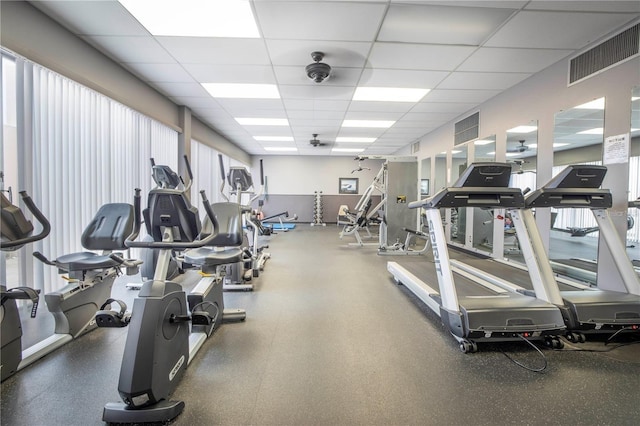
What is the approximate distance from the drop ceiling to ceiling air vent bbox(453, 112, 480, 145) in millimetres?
370

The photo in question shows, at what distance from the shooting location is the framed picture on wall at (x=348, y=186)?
11.4 metres

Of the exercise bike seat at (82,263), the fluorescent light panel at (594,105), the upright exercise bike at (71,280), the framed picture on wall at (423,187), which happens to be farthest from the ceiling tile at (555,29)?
the framed picture on wall at (423,187)

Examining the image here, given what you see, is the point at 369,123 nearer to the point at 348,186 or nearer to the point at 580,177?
the point at 580,177

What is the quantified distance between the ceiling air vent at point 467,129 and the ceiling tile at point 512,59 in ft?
4.97

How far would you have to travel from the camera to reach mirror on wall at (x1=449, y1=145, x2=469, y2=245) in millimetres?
5738

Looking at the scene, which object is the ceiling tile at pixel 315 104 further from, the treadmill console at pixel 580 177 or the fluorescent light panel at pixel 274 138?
the treadmill console at pixel 580 177

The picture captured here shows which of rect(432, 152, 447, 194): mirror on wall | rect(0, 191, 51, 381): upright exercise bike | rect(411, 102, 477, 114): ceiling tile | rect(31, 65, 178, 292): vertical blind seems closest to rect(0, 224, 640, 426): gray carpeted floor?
rect(0, 191, 51, 381): upright exercise bike

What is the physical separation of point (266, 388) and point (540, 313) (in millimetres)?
2014

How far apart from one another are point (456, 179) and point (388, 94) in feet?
8.07

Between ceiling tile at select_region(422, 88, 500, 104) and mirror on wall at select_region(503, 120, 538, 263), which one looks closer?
mirror on wall at select_region(503, 120, 538, 263)

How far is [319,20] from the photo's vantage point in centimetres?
251

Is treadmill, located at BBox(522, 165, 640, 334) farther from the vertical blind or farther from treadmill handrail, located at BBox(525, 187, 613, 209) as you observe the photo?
the vertical blind

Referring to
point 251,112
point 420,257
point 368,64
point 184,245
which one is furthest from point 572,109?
point 251,112

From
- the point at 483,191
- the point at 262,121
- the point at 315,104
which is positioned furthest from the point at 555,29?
the point at 262,121
